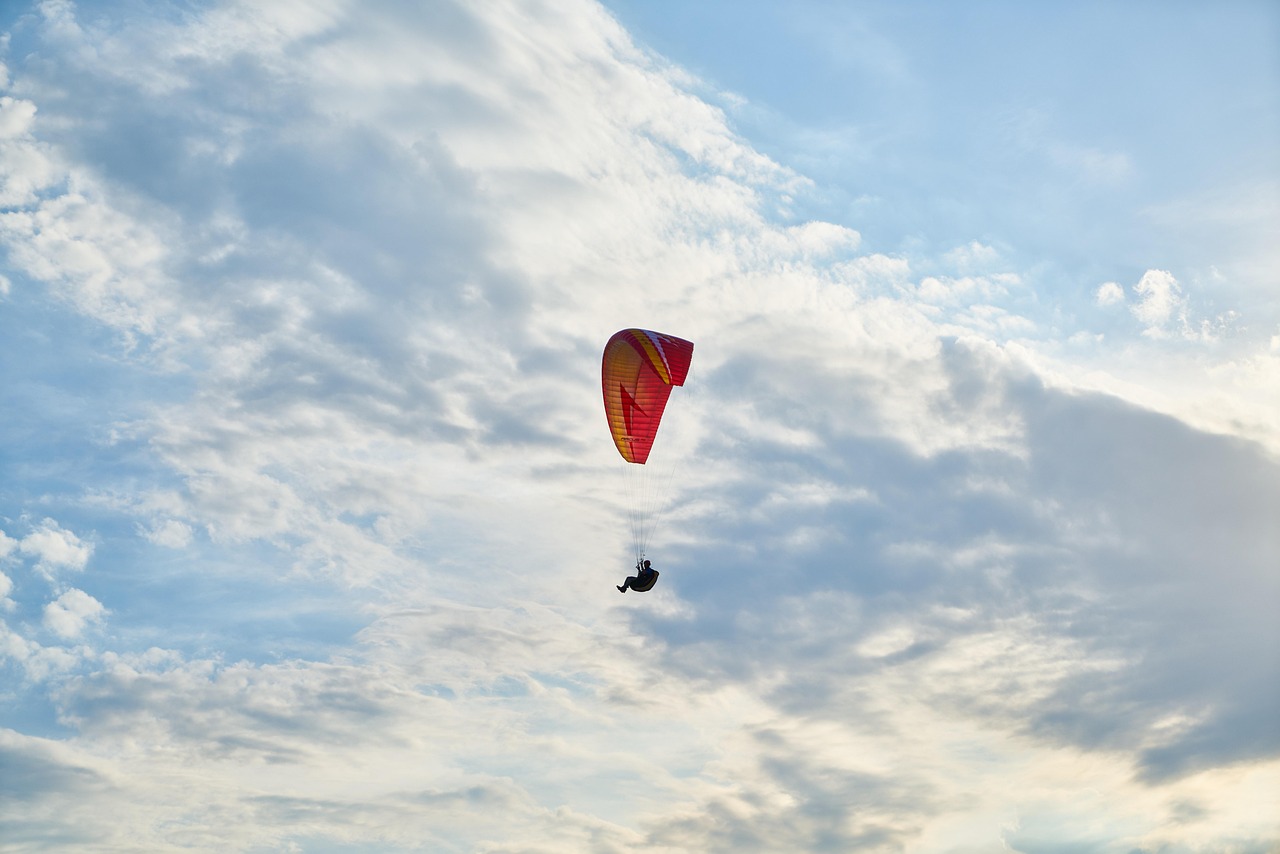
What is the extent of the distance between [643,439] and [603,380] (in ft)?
15.4

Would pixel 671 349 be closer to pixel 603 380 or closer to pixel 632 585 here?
pixel 603 380

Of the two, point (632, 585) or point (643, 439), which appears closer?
point (632, 585)

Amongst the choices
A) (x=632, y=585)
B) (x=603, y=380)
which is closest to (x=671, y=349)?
(x=603, y=380)

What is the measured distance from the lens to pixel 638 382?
6806cm

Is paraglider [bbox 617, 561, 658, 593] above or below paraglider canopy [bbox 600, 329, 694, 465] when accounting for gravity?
below

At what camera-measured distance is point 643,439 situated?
6881cm

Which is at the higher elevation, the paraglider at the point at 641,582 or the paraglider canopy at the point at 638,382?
the paraglider canopy at the point at 638,382

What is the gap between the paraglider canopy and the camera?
67062 mm

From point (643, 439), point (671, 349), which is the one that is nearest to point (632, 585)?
point (643, 439)

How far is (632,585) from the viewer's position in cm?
6331

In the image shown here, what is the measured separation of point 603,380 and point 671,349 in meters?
4.91

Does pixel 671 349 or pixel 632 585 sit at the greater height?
pixel 671 349

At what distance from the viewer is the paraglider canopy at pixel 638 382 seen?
220 ft

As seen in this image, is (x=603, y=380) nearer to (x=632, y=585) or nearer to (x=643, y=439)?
(x=643, y=439)
